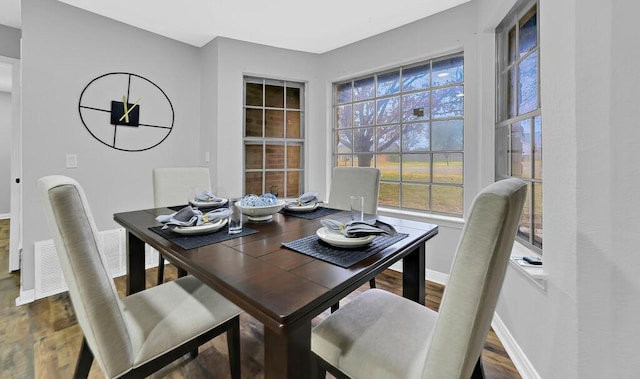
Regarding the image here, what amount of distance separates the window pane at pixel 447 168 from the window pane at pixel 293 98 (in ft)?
5.97

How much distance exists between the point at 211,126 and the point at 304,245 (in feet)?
8.31

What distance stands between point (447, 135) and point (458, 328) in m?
2.35

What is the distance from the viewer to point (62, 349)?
1.67 m

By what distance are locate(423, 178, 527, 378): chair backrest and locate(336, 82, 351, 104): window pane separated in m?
2.92

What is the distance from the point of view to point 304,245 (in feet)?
3.65

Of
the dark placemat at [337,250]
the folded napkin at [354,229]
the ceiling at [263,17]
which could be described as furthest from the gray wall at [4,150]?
the folded napkin at [354,229]

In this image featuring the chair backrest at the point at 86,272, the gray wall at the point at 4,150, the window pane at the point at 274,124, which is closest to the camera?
the chair backrest at the point at 86,272

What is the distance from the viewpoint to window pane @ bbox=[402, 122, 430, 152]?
2.78 meters

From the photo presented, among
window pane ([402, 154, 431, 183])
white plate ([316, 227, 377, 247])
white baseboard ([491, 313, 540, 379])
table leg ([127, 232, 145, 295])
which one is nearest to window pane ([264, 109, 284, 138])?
window pane ([402, 154, 431, 183])

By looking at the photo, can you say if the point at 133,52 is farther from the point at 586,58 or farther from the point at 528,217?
the point at 528,217

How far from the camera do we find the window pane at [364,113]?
10.4 feet

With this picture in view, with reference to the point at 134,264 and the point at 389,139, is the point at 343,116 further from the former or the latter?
the point at 134,264

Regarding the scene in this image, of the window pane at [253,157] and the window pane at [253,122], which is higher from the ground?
the window pane at [253,122]

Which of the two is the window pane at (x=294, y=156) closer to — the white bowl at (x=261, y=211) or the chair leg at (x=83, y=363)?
the white bowl at (x=261, y=211)
